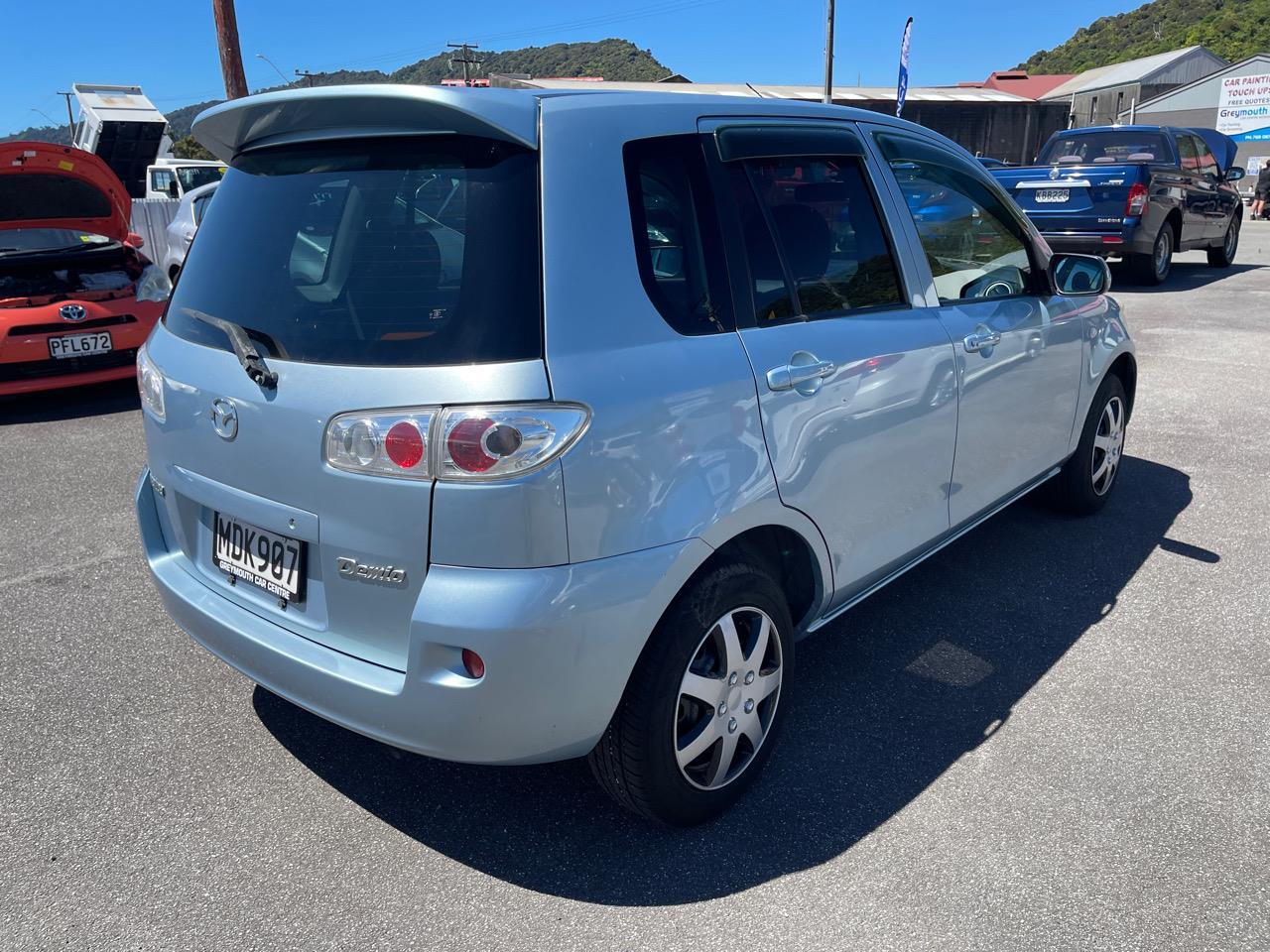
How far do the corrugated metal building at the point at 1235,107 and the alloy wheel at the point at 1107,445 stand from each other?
3305 centimetres

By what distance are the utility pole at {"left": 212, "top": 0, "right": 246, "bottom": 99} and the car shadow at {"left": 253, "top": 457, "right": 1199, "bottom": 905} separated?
11897 millimetres

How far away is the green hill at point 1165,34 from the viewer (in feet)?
201

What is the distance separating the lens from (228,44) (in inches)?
499

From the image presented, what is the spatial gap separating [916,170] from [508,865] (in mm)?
2555

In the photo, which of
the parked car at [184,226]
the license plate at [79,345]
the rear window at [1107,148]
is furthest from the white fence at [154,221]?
the rear window at [1107,148]

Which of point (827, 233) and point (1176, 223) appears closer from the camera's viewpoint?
point (827, 233)

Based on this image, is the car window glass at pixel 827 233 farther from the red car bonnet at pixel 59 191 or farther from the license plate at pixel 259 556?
the red car bonnet at pixel 59 191

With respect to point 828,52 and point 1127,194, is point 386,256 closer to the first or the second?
point 1127,194

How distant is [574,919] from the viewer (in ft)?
7.32

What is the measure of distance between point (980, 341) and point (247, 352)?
2356 millimetres

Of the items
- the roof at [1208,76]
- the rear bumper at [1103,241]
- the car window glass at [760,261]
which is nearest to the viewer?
the car window glass at [760,261]

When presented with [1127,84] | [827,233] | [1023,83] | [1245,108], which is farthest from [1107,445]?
[1023,83]

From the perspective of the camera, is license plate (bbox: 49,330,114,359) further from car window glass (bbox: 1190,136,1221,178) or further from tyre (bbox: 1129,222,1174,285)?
car window glass (bbox: 1190,136,1221,178)

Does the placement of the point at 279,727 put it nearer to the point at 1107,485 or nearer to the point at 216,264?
the point at 216,264
